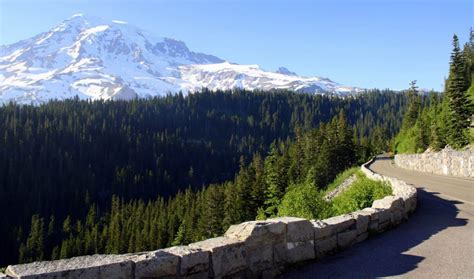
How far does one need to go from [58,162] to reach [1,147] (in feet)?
84.3

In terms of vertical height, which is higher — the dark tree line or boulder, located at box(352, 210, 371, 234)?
boulder, located at box(352, 210, 371, 234)

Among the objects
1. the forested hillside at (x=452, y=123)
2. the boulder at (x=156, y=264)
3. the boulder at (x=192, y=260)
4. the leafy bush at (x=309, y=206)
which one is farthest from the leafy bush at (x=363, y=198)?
the forested hillside at (x=452, y=123)

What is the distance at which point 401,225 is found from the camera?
14.4 metres

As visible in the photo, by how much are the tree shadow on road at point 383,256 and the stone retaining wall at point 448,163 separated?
17.5 meters

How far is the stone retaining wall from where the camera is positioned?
30.9 metres

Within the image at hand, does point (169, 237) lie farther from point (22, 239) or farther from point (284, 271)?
point (284, 271)

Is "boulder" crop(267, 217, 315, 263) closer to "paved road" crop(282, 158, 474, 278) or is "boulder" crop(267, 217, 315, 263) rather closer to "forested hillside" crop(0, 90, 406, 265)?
"paved road" crop(282, 158, 474, 278)

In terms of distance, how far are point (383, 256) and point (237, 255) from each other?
13.5 feet

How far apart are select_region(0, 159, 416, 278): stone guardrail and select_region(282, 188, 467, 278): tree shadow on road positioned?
33 cm

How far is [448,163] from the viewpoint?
3456cm

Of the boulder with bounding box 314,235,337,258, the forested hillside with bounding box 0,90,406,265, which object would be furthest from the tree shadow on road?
the forested hillside with bounding box 0,90,406,265

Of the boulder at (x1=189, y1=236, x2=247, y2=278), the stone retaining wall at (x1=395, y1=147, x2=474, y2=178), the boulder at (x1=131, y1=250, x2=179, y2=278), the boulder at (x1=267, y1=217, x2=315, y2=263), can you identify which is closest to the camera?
the boulder at (x1=131, y1=250, x2=179, y2=278)

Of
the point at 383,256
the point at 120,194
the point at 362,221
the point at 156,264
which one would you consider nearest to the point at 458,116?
the point at 362,221

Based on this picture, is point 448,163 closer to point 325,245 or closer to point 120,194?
point 325,245
